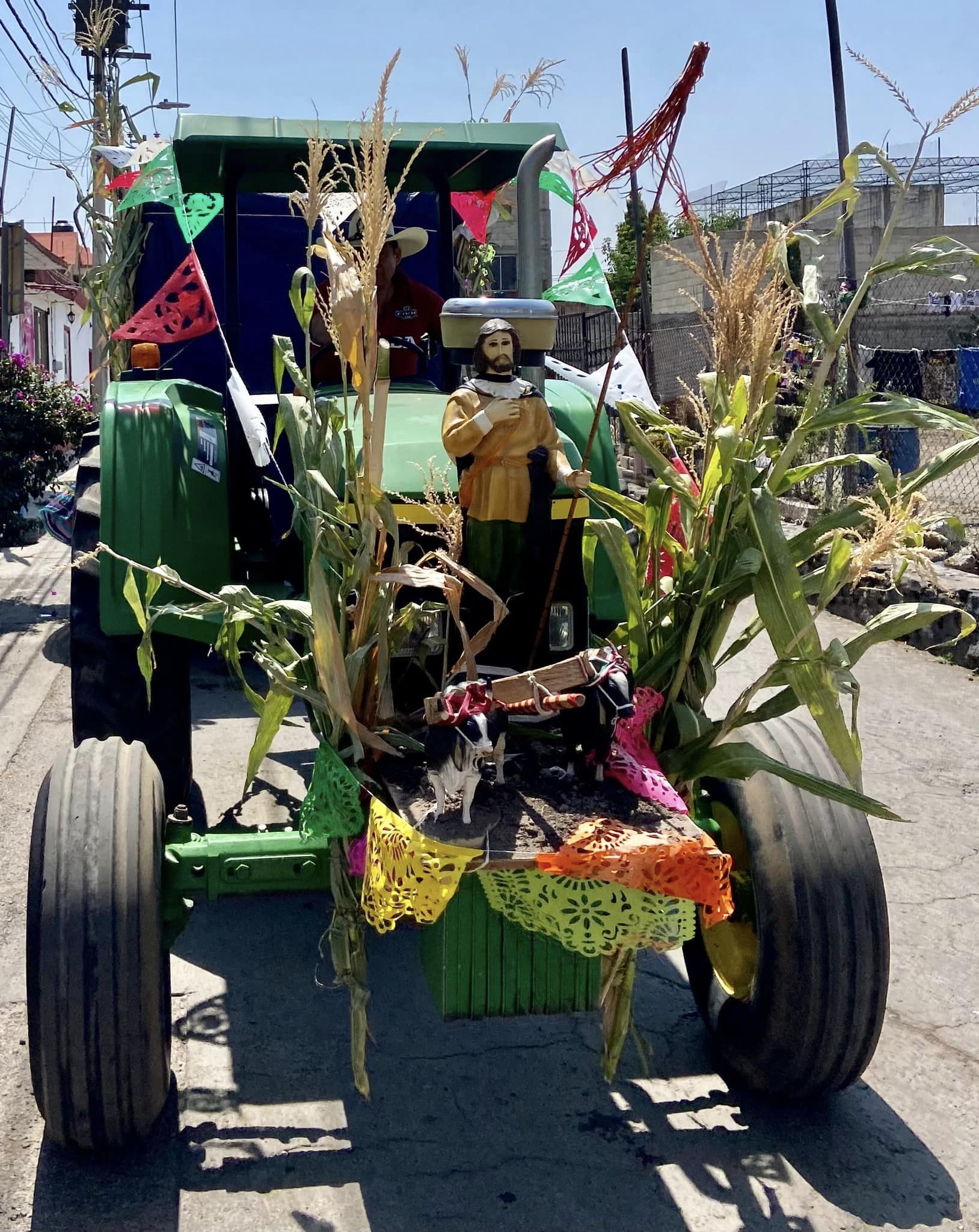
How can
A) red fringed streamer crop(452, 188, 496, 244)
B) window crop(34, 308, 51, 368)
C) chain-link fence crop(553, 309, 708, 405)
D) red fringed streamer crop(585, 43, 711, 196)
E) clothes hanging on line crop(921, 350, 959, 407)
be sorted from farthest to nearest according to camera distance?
1. window crop(34, 308, 51, 368)
2. clothes hanging on line crop(921, 350, 959, 407)
3. chain-link fence crop(553, 309, 708, 405)
4. red fringed streamer crop(452, 188, 496, 244)
5. red fringed streamer crop(585, 43, 711, 196)

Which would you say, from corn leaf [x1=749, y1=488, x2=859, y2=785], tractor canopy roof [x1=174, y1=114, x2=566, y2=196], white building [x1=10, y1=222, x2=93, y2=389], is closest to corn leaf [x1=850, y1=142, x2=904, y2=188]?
corn leaf [x1=749, y1=488, x2=859, y2=785]

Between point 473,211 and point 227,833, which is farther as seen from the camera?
point 473,211

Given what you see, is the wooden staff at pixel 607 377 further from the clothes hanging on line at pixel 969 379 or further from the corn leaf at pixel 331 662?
the clothes hanging on line at pixel 969 379

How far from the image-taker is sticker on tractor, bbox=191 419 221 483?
13.6 feet

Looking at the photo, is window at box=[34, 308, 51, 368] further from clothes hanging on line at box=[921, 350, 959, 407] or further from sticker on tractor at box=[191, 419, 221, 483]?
sticker on tractor at box=[191, 419, 221, 483]

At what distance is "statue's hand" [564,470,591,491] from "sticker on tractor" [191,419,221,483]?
66.4 inches

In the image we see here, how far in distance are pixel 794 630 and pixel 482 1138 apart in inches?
56.3

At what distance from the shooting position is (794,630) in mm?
2693

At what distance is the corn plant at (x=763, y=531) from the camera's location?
268 centimetres

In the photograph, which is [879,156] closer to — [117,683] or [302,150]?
[302,150]

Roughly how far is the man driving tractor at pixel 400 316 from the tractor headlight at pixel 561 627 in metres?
1.51

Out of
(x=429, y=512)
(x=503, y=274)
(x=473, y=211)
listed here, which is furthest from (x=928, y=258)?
(x=503, y=274)

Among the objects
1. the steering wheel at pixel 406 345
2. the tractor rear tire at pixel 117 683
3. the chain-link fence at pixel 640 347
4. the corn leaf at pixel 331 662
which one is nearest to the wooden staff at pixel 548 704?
the corn leaf at pixel 331 662

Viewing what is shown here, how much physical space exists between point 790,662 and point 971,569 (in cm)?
651
